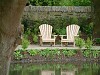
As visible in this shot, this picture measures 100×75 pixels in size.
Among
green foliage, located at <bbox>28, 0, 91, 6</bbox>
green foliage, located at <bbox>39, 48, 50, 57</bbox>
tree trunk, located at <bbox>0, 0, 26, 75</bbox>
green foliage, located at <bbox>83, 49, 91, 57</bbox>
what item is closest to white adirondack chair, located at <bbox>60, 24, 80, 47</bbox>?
green foliage, located at <bbox>83, 49, 91, 57</bbox>

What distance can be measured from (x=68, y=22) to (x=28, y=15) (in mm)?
1844

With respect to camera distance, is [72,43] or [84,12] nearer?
[72,43]

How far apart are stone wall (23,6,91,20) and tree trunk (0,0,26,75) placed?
1241 cm

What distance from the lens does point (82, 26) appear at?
18.4m

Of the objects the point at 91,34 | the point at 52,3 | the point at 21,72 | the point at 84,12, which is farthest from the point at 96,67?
the point at 52,3

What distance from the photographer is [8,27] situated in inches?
244

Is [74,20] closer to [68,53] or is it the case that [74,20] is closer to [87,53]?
[87,53]

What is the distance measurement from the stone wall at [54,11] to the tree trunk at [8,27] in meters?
12.4

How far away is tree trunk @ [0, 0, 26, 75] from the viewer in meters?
5.89

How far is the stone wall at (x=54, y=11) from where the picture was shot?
18766 mm

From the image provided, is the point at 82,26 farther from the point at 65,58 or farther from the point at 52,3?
the point at 65,58

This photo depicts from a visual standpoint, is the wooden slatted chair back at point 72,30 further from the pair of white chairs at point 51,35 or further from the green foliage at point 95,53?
the green foliage at point 95,53

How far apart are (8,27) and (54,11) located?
41.8 ft

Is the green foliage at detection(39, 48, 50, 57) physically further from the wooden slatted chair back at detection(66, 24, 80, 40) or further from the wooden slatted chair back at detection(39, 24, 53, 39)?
the wooden slatted chair back at detection(66, 24, 80, 40)
